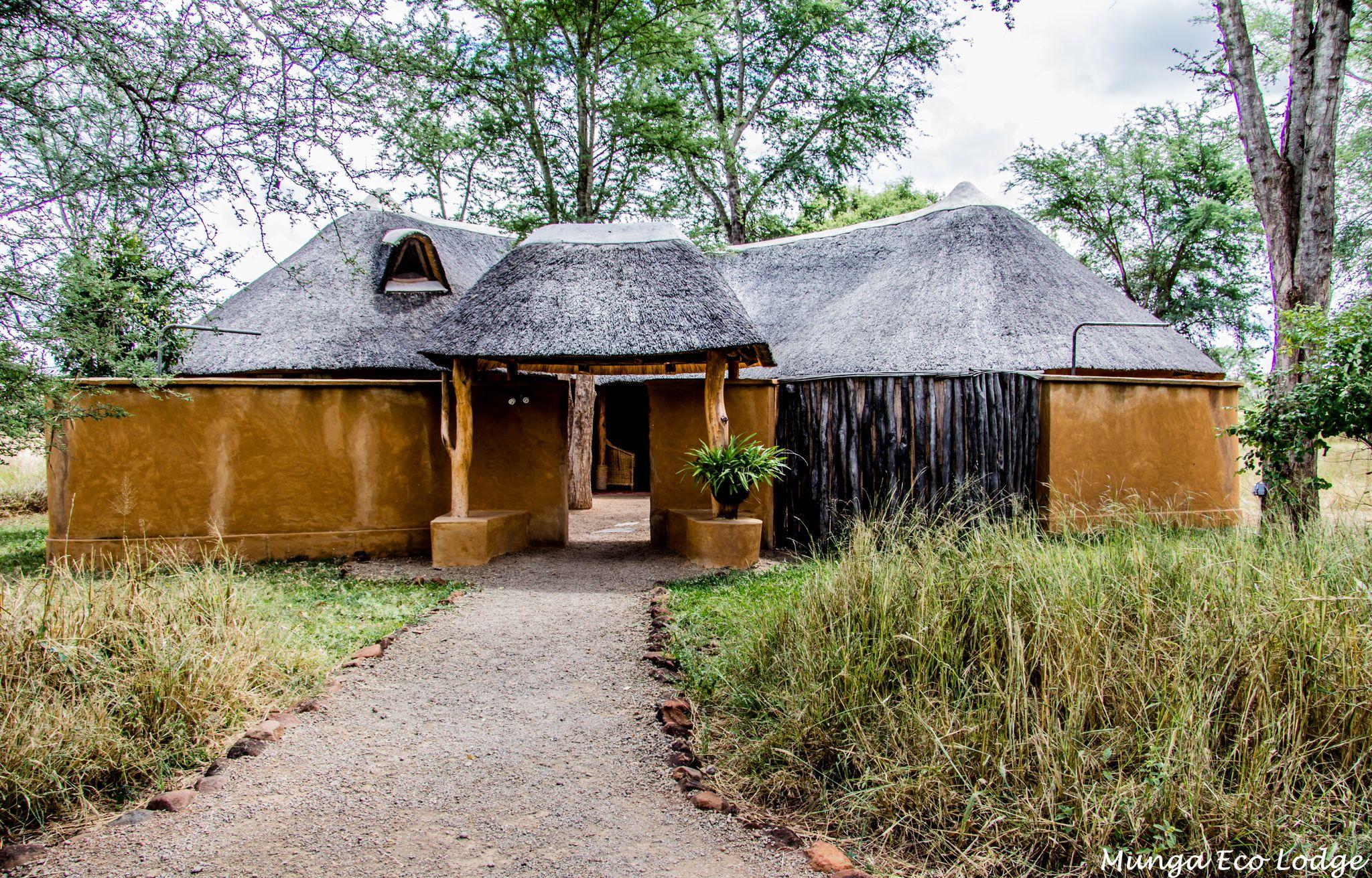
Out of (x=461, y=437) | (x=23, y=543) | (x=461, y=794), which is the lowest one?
(x=461, y=794)

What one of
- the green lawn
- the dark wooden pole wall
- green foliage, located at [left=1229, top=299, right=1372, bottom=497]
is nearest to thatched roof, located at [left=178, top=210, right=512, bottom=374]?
the dark wooden pole wall

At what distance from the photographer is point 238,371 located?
11562mm

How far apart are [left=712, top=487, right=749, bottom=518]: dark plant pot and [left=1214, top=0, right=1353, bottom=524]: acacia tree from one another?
4.51m

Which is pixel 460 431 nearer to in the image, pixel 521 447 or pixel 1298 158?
pixel 521 447

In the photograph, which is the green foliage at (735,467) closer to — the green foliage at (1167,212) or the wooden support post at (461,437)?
the wooden support post at (461,437)

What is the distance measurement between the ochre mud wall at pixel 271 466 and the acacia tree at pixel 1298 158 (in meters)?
7.10

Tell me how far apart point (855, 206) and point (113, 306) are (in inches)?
1105

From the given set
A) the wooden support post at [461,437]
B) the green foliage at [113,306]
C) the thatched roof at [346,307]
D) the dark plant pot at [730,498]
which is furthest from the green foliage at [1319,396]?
A: the thatched roof at [346,307]

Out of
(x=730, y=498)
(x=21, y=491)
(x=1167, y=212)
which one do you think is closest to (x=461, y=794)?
(x=730, y=498)

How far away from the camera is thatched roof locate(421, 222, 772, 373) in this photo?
295 inches

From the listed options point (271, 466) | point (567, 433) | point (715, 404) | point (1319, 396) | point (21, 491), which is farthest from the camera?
point (21, 491)

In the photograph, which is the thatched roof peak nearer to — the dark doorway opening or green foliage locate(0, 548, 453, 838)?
green foliage locate(0, 548, 453, 838)

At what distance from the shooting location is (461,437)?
7785mm

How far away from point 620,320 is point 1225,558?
547 centimetres
